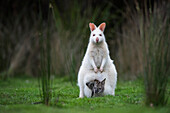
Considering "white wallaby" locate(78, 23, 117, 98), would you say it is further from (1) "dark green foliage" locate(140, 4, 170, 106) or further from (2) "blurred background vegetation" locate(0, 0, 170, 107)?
(1) "dark green foliage" locate(140, 4, 170, 106)

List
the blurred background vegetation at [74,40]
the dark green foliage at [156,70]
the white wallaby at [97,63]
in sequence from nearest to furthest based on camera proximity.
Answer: the dark green foliage at [156,70] → the white wallaby at [97,63] → the blurred background vegetation at [74,40]

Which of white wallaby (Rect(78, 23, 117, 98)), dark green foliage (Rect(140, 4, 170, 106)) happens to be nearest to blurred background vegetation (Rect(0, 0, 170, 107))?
white wallaby (Rect(78, 23, 117, 98))

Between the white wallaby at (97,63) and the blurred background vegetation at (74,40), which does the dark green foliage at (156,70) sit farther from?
the blurred background vegetation at (74,40)

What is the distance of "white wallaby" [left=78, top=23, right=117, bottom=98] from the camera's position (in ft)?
18.7

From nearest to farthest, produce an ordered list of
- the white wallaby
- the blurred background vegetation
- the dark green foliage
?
the dark green foliage, the white wallaby, the blurred background vegetation

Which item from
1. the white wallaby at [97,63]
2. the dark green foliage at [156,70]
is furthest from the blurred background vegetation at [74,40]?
the dark green foliage at [156,70]

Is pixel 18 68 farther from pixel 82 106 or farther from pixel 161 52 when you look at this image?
pixel 161 52

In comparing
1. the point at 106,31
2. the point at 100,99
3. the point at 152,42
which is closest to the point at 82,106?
the point at 100,99

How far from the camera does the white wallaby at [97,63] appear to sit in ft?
18.7

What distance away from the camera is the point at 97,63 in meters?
5.90

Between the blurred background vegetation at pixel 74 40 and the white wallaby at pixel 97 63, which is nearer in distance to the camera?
the white wallaby at pixel 97 63

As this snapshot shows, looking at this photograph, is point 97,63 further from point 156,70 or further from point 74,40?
point 74,40

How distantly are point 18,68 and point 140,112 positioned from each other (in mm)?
9313

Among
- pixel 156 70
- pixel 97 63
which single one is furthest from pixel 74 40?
pixel 156 70
